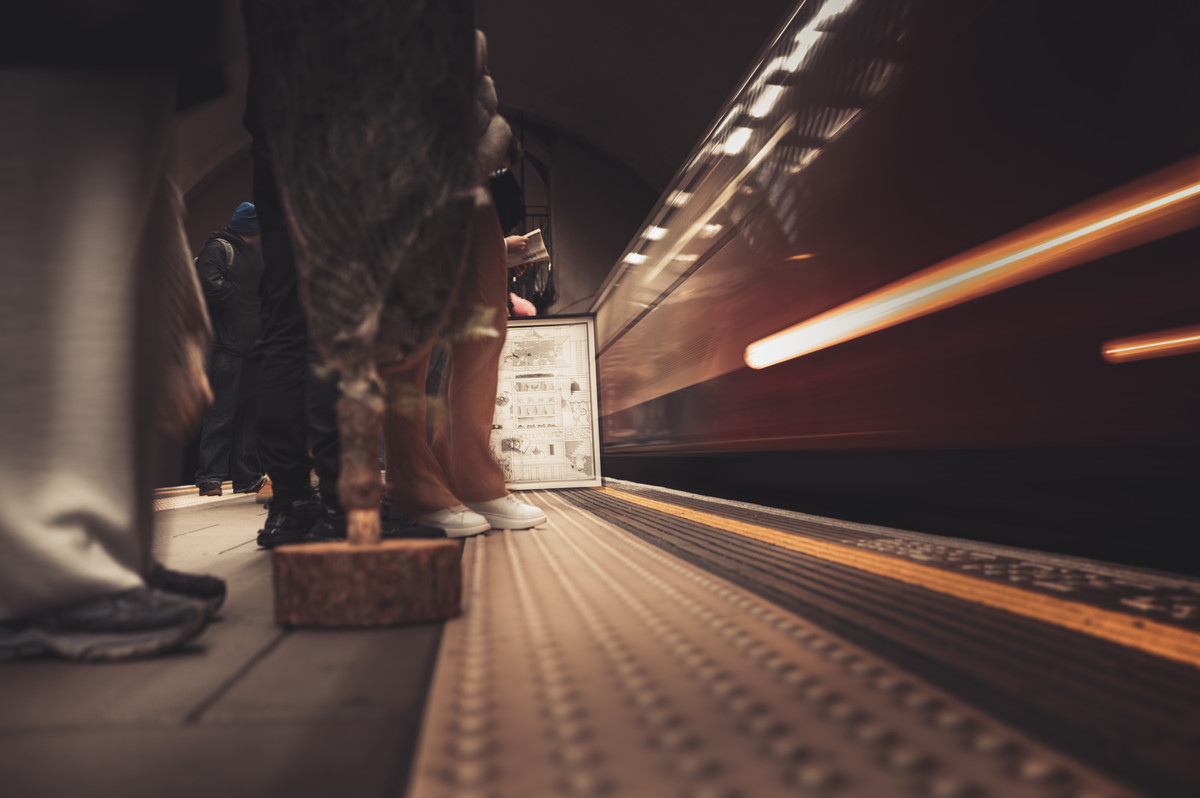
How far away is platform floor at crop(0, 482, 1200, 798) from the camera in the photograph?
0.43 metres

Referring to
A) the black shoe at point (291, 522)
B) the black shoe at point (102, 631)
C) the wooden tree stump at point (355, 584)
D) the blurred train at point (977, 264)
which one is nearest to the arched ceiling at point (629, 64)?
the blurred train at point (977, 264)

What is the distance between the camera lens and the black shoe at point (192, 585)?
33.7 inches

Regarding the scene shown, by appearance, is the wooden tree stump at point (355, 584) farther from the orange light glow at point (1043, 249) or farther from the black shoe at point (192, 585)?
the orange light glow at point (1043, 249)

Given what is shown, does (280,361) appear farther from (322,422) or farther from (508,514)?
(508,514)

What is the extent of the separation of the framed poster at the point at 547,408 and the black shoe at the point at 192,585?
303cm

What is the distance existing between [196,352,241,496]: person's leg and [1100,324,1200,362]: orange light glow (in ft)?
15.2

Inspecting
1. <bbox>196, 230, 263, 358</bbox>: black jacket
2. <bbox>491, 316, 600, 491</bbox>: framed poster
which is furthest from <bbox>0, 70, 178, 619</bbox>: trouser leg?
<bbox>196, 230, 263, 358</bbox>: black jacket

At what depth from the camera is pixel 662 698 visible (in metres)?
0.56

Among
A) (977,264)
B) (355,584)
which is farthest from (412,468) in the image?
(977,264)

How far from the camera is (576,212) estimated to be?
9797 millimetres

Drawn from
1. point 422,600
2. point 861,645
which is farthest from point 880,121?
point 422,600

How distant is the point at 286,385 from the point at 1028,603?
60.0 inches

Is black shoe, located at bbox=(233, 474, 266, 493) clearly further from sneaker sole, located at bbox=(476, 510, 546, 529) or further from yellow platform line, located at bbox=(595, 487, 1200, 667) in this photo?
yellow platform line, located at bbox=(595, 487, 1200, 667)

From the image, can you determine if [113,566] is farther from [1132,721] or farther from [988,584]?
[988,584]
